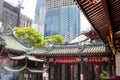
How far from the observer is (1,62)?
19766 millimetres

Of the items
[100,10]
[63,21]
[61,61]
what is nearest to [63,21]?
[63,21]

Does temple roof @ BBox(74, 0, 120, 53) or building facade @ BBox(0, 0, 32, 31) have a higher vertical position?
building facade @ BBox(0, 0, 32, 31)

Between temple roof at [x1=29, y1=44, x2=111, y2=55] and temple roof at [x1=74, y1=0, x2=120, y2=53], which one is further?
temple roof at [x1=29, y1=44, x2=111, y2=55]

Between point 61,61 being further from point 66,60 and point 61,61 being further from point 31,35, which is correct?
point 31,35

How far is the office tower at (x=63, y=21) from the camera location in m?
94.5

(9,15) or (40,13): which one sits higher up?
(40,13)

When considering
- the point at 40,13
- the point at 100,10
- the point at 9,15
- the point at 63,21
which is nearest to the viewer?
the point at 100,10

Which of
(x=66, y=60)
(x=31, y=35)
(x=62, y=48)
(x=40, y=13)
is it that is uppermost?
(x=40, y=13)

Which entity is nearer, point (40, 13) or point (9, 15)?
point (9, 15)

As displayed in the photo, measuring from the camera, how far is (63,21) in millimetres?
99750

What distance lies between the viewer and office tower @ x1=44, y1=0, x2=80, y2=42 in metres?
94.5

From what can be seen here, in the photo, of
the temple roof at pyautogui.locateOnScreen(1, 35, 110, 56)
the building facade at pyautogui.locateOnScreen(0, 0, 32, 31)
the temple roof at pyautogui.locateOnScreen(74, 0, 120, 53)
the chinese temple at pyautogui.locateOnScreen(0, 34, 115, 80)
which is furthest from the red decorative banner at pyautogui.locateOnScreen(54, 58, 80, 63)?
the building facade at pyautogui.locateOnScreen(0, 0, 32, 31)

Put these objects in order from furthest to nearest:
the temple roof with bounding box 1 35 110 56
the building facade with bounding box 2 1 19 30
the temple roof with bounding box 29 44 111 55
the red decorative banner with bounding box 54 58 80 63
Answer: the building facade with bounding box 2 1 19 30, the red decorative banner with bounding box 54 58 80 63, the temple roof with bounding box 1 35 110 56, the temple roof with bounding box 29 44 111 55

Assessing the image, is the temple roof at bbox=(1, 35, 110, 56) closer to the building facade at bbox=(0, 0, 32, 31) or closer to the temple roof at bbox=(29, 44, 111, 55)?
the temple roof at bbox=(29, 44, 111, 55)
